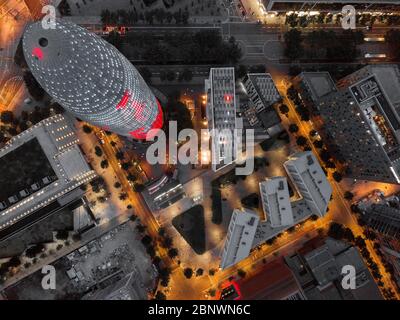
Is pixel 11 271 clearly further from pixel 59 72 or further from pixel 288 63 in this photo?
pixel 288 63

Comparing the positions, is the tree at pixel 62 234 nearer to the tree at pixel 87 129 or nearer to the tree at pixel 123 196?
the tree at pixel 123 196

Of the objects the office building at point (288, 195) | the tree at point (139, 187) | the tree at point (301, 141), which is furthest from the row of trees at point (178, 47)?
the office building at point (288, 195)

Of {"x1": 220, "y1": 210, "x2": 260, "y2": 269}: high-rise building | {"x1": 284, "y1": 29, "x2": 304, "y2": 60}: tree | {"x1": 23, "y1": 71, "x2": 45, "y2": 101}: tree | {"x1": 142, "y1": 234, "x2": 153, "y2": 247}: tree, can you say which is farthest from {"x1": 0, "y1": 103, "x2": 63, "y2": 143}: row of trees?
{"x1": 284, "y1": 29, "x2": 304, "y2": 60}: tree

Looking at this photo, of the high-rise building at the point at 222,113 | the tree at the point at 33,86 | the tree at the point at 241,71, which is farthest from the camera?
the tree at the point at 241,71

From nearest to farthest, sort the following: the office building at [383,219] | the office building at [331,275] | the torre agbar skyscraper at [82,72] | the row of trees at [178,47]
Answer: the torre agbar skyscraper at [82,72]
the office building at [383,219]
the office building at [331,275]
the row of trees at [178,47]

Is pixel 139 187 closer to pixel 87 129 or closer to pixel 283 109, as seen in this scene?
pixel 87 129

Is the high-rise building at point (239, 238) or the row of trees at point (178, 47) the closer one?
the high-rise building at point (239, 238)
